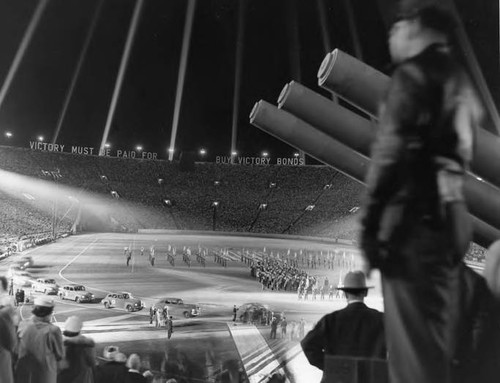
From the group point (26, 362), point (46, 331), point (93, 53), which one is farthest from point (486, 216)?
point (93, 53)

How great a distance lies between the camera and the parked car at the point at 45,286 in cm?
435

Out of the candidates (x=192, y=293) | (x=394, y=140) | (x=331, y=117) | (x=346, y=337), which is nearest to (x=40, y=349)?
(x=346, y=337)

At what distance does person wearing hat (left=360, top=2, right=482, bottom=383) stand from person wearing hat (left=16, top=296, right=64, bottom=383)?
1.89 m

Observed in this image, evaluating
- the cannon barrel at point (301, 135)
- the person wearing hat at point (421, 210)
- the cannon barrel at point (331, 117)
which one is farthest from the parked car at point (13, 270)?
the person wearing hat at point (421, 210)

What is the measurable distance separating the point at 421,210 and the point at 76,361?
2214mm

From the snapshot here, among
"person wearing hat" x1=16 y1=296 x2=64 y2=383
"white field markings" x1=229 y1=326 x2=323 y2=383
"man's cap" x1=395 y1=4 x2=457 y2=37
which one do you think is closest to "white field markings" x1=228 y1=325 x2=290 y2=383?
"white field markings" x1=229 y1=326 x2=323 y2=383

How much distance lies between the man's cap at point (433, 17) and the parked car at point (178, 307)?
3793mm

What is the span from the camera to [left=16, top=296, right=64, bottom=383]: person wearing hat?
8.29 ft

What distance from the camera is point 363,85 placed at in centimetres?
186

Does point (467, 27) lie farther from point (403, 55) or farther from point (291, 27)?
point (403, 55)

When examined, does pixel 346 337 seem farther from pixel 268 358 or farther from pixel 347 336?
pixel 268 358

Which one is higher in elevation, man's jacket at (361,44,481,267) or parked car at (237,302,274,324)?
man's jacket at (361,44,481,267)

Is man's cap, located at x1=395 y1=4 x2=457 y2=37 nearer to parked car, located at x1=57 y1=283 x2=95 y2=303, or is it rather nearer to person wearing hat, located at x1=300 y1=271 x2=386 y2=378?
person wearing hat, located at x1=300 y1=271 x2=386 y2=378

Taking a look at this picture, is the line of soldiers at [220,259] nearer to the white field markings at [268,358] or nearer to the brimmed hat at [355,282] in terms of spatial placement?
the white field markings at [268,358]
